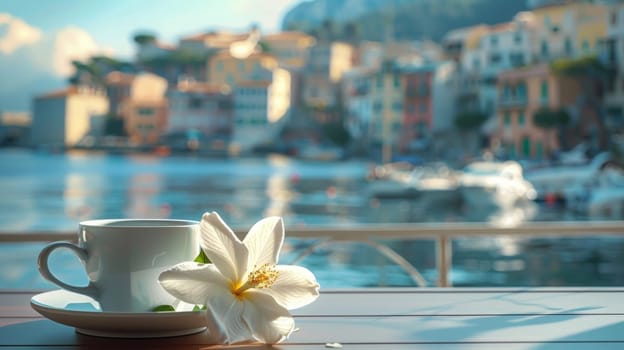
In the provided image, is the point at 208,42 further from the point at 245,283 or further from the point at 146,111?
the point at 245,283

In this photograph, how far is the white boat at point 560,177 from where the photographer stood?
12.5 metres

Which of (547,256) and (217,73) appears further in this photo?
(217,73)

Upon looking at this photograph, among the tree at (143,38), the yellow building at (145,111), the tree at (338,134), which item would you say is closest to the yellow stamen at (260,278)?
the tree at (338,134)

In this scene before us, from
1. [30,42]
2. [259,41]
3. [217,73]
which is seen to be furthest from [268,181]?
[30,42]

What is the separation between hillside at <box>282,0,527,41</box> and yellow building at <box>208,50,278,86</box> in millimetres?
2465

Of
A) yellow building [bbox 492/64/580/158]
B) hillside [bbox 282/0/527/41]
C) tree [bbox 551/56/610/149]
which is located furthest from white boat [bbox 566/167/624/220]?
hillside [bbox 282/0/527/41]

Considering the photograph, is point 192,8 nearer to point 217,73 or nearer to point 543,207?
point 217,73

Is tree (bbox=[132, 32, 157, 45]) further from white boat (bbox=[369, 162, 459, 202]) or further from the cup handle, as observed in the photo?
the cup handle

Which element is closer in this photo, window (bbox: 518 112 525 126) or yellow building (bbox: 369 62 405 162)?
window (bbox: 518 112 525 126)

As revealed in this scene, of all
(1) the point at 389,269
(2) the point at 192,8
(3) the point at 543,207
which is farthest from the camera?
(2) the point at 192,8

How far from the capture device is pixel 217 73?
70.0 feet

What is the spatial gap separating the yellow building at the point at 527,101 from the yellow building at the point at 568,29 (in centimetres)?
39

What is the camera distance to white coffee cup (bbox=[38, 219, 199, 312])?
370mm

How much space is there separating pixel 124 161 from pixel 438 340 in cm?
2131
